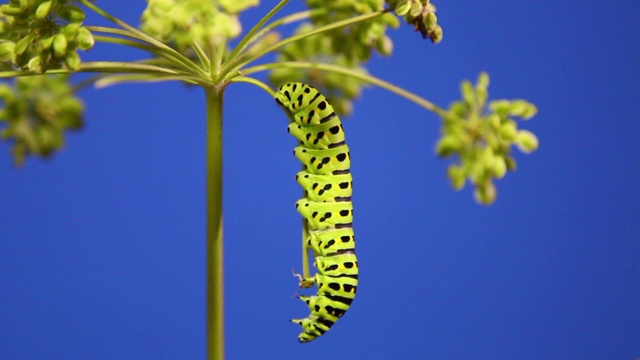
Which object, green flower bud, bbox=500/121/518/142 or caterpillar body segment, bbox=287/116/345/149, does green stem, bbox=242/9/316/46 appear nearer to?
caterpillar body segment, bbox=287/116/345/149

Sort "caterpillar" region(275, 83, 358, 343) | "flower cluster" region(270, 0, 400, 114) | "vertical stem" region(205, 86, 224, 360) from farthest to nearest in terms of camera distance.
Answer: "flower cluster" region(270, 0, 400, 114) → "caterpillar" region(275, 83, 358, 343) → "vertical stem" region(205, 86, 224, 360)

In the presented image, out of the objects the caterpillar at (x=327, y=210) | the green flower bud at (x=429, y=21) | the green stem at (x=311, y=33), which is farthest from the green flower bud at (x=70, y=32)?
A: the green flower bud at (x=429, y=21)

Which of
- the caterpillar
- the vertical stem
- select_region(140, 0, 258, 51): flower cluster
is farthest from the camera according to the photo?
the caterpillar

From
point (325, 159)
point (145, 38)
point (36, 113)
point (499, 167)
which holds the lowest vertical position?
point (499, 167)

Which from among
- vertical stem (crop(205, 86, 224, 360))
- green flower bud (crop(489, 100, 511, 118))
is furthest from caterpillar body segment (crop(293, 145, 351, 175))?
green flower bud (crop(489, 100, 511, 118))

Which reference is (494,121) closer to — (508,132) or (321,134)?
(508,132)

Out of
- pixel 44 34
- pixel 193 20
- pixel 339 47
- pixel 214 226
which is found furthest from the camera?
pixel 339 47

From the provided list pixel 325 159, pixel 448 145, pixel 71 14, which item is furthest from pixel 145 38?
pixel 448 145
